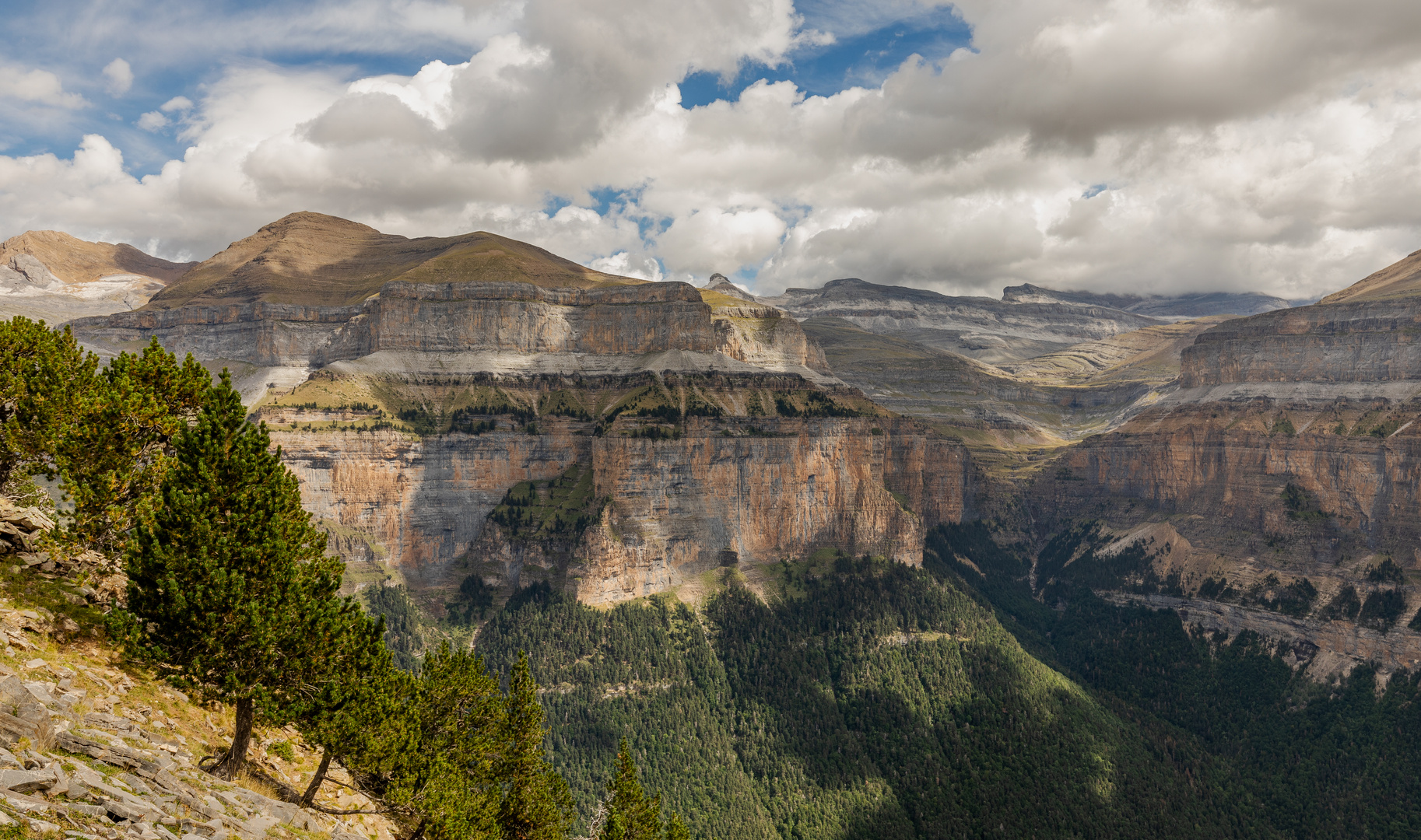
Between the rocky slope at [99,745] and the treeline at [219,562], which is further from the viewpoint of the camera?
the treeline at [219,562]

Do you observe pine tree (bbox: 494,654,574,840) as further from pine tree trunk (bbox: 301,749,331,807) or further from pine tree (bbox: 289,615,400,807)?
pine tree trunk (bbox: 301,749,331,807)

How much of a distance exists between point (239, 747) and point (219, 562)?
1052cm

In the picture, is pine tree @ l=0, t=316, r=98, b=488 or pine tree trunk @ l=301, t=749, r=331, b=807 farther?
pine tree @ l=0, t=316, r=98, b=488

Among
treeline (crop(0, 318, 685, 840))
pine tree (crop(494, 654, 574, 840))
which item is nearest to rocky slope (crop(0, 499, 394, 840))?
treeline (crop(0, 318, 685, 840))

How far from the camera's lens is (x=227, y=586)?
4253 centimetres

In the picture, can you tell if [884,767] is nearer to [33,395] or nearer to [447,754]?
[447,754]

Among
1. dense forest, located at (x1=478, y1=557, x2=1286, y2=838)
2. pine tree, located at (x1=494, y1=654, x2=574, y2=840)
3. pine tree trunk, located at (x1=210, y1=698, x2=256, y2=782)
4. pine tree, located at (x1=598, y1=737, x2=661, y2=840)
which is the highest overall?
pine tree trunk, located at (x1=210, y1=698, x2=256, y2=782)

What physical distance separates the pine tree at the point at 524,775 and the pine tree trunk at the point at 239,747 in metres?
25.5

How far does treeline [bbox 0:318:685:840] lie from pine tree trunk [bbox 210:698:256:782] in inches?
4.2

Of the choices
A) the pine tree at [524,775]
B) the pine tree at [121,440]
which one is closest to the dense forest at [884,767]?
the pine tree at [524,775]

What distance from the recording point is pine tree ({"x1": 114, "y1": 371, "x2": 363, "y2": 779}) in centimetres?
4241

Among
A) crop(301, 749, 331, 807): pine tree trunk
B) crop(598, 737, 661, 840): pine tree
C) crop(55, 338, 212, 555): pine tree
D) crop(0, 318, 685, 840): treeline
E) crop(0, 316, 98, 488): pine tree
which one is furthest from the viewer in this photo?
crop(598, 737, 661, 840): pine tree

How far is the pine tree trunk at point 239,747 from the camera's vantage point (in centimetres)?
4300

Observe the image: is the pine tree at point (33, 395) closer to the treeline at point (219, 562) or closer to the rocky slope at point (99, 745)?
the treeline at point (219, 562)
